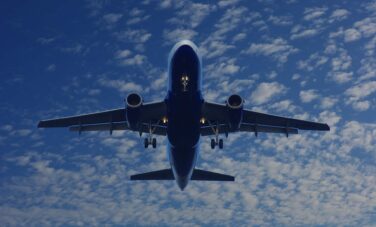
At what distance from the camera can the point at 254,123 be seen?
3747 centimetres

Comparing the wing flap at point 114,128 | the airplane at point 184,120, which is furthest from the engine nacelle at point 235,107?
the wing flap at point 114,128

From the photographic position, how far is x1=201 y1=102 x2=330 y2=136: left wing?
33894 millimetres

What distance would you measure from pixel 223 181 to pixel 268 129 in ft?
20.7

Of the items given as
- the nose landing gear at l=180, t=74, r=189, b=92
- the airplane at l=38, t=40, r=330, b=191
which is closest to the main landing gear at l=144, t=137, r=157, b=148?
the airplane at l=38, t=40, r=330, b=191

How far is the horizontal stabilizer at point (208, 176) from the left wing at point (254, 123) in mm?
4739

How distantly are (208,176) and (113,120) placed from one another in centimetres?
1117

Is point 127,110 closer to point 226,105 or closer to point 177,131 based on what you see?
point 177,131

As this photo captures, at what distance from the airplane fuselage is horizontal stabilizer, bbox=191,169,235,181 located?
9.07 metres

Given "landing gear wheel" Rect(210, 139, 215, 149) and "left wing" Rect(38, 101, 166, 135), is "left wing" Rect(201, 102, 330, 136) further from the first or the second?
"left wing" Rect(38, 101, 166, 135)

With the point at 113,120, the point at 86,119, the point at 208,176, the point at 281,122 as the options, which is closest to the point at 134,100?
the point at 113,120

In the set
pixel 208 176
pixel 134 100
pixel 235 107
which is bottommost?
pixel 208 176

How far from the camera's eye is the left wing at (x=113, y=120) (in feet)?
110

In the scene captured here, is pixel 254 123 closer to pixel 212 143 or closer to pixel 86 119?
pixel 212 143

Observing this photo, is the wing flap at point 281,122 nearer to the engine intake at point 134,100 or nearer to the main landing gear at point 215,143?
the main landing gear at point 215,143
